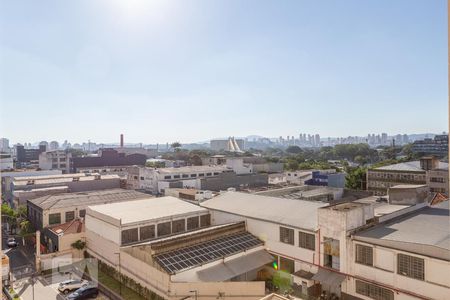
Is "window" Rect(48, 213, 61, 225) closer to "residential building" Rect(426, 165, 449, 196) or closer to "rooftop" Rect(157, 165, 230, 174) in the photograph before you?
"rooftop" Rect(157, 165, 230, 174)

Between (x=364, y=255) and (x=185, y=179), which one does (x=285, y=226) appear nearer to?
(x=364, y=255)

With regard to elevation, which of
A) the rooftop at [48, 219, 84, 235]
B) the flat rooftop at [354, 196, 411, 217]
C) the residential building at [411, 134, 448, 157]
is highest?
the residential building at [411, 134, 448, 157]

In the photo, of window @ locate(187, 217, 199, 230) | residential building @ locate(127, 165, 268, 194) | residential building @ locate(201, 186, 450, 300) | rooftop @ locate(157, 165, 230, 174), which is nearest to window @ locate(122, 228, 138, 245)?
window @ locate(187, 217, 199, 230)

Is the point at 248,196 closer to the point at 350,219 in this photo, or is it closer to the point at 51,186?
the point at 350,219

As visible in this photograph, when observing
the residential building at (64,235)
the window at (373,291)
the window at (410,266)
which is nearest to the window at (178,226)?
the residential building at (64,235)

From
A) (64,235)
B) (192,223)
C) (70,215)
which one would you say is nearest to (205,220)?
(192,223)

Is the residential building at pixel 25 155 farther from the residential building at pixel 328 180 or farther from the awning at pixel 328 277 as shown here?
the awning at pixel 328 277
